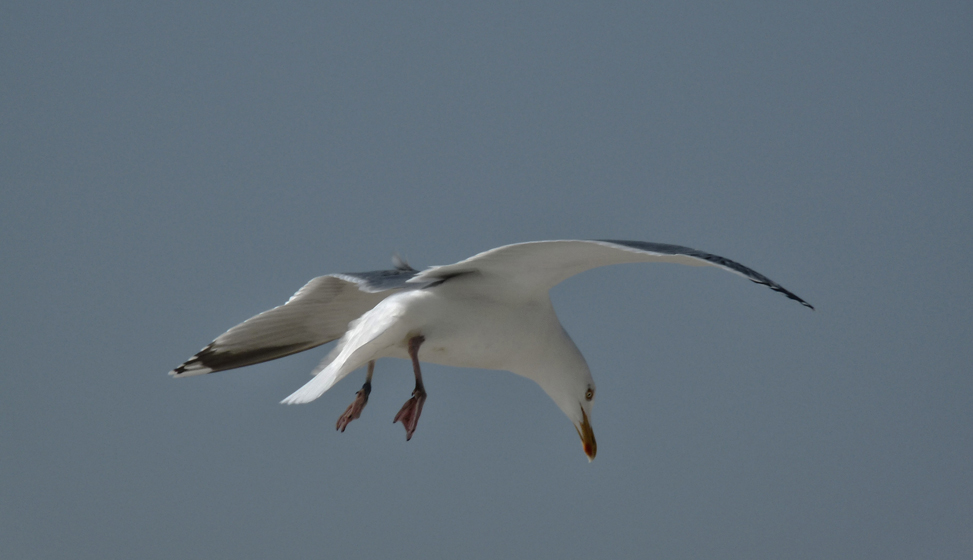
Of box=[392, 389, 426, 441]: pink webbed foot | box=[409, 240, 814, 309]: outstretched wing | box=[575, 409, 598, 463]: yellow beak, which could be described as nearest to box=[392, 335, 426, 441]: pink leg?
box=[392, 389, 426, 441]: pink webbed foot

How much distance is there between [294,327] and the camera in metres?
2.60

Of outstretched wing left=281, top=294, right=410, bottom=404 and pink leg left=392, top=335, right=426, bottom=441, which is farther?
pink leg left=392, top=335, right=426, bottom=441

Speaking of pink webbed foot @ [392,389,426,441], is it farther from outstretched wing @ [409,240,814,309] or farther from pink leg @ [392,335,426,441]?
outstretched wing @ [409,240,814,309]

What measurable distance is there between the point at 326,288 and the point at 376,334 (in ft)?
1.35

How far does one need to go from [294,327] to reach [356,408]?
1.07ft

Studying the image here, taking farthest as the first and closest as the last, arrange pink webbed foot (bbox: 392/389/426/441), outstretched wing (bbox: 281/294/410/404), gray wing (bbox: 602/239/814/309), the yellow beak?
the yellow beak → pink webbed foot (bbox: 392/389/426/441) → outstretched wing (bbox: 281/294/410/404) → gray wing (bbox: 602/239/814/309)

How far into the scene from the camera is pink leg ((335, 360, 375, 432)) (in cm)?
243

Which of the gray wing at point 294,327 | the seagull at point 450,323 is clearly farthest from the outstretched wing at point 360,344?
the gray wing at point 294,327

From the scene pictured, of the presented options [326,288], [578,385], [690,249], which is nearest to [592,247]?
[690,249]

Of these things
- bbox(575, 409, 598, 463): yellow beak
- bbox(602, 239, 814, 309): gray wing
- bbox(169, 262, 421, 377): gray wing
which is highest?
bbox(602, 239, 814, 309): gray wing

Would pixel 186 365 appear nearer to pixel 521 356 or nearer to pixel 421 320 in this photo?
pixel 421 320

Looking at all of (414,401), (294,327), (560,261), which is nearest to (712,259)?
(560,261)

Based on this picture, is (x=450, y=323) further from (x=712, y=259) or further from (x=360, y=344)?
(x=712, y=259)

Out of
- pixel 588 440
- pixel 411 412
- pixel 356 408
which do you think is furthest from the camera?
pixel 588 440
